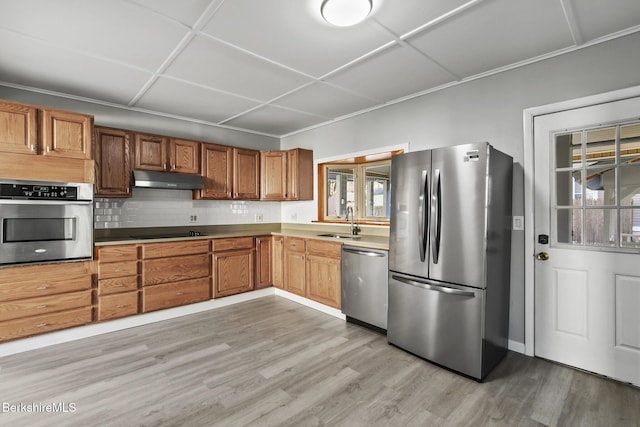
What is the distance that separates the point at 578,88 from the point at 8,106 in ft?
15.7

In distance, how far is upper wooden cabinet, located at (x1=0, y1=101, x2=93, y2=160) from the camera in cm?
277

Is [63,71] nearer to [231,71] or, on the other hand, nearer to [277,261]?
[231,71]

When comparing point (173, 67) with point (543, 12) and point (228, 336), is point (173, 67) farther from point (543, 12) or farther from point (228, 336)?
point (543, 12)

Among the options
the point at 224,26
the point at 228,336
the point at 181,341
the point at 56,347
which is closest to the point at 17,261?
the point at 56,347

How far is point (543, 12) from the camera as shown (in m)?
2.02

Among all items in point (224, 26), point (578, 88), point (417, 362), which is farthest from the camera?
point (417, 362)

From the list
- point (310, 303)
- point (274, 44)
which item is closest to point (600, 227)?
point (274, 44)

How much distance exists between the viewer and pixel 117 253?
11.0 feet

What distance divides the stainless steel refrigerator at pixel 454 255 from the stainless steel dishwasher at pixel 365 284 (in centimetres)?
25

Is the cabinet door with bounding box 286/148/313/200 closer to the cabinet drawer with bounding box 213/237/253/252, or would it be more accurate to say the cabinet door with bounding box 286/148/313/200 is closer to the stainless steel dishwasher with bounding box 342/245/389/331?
the cabinet drawer with bounding box 213/237/253/252

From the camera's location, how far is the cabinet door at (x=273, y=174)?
484 cm

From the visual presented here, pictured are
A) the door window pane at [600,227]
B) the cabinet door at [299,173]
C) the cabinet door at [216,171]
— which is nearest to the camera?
the door window pane at [600,227]

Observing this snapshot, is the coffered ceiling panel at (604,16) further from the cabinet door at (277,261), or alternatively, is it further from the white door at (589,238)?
the cabinet door at (277,261)

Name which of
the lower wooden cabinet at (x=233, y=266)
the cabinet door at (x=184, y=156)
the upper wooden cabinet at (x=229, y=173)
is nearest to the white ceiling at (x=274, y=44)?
the cabinet door at (x=184, y=156)
